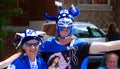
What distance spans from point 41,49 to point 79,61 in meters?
0.39

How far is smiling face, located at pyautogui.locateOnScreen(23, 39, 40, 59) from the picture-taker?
369 cm

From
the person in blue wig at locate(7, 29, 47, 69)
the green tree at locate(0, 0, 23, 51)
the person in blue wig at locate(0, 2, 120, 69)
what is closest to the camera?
the person in blue wig at locate(7, 29, 47, 69)

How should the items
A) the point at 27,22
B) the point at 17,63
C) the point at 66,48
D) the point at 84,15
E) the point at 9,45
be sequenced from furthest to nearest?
the point at 84,15 < the point at 27,22 < the point at 9,45 < the point at 66,48 < the point at 17,63

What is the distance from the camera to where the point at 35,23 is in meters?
16.5

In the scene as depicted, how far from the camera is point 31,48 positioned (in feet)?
12.1

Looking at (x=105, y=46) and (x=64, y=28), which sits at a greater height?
(x=64, y=28)

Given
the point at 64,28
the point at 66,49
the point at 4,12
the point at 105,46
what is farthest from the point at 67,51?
the point at 4,12

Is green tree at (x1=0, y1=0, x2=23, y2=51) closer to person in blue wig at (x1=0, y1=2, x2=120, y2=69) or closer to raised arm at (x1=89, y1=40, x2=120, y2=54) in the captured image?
person in blue wig at (x1=0, y1=2, x2=120, y2=69)

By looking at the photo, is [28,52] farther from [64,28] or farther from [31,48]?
[64,28]

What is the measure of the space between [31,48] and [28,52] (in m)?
0.05

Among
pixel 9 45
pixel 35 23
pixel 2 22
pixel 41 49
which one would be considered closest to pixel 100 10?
pixel 35 23

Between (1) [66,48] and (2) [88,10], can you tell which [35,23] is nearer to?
(2) [88,10]

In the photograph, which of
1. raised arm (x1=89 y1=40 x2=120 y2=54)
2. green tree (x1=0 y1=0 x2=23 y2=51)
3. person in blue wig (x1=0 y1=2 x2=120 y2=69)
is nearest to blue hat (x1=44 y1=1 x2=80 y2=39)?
person in blue wig (x1=0 y1=2 x2=120 y2=69)

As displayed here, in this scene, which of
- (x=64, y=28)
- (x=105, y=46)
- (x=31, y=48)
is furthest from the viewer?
(x=64, y=28)
